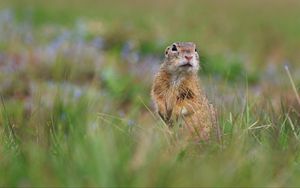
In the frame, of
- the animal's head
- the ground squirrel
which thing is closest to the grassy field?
the ground squirrel

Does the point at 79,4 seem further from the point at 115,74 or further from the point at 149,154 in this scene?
the point at 149,154

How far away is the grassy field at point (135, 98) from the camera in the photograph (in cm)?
366

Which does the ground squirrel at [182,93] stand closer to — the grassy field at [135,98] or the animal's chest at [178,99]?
the animal's chest at [178,99]

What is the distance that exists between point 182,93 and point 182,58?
0.28 meters

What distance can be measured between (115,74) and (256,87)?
1.81 metres

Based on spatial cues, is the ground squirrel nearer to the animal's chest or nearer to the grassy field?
the animal's chest

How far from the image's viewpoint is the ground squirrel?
17.0 feet

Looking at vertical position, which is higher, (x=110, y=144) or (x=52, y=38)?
(x=110, y=144)

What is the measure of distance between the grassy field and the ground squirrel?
0.11 metres

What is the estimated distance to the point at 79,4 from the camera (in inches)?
819

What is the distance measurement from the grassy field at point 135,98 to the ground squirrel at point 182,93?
0.11m

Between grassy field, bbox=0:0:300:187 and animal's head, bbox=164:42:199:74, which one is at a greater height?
animal's head, bbox=164:42:199:74

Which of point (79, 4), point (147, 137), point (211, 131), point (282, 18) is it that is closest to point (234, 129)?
point (211, 131)

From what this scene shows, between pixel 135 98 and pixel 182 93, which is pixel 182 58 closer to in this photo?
pixel 182 93
